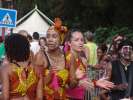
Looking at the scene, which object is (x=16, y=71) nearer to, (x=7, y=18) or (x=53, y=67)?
(x=53, y=67)

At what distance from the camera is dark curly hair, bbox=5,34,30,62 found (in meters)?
7.21

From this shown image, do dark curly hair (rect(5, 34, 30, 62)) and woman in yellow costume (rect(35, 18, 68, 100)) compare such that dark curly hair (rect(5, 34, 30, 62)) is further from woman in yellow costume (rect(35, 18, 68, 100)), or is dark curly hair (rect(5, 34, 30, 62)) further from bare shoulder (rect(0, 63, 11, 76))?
woman in yellow costume (rect(35, 18, 68, 100))

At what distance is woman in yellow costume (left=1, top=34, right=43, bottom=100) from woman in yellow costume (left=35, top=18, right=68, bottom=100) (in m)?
0.65

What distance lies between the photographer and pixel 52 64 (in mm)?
8164

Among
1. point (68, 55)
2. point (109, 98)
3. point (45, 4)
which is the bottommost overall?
point (109, 98)

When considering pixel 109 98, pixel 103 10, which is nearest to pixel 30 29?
pixel 103 10

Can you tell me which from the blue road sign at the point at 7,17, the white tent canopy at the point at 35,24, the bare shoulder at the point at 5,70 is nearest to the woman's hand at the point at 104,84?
the bare shoulder at the point at 5,70

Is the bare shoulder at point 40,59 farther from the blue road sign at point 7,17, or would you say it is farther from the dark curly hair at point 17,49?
the blue road sign at point 7,17

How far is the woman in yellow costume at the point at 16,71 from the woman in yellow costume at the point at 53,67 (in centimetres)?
65

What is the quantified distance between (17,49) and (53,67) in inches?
41.4

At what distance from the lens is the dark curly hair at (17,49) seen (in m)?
7.21

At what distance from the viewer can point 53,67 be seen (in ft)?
26.8

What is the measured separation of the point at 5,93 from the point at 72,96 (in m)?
1.66

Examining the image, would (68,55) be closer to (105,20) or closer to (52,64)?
(52,64)
